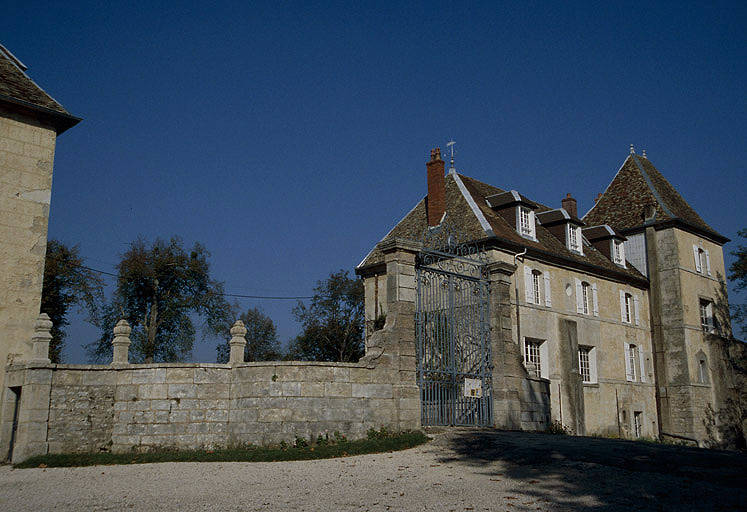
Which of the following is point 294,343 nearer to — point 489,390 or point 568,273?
point 568,273

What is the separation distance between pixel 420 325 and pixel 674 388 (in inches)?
720

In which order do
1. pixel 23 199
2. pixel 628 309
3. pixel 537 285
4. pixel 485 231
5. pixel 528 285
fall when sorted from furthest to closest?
pixel 628 309 < pixel 537 285 < pixel 528 285 < pixel 485 231 < pixel 23 199

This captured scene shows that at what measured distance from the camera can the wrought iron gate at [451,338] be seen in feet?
44.8

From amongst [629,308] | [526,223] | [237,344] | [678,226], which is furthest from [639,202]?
[237,344]

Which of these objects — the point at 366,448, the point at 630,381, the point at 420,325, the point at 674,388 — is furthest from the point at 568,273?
the point at 366,448

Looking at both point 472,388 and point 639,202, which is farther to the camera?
point 639,202

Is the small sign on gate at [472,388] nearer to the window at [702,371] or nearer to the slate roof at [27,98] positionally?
the slate roof at [27,98]

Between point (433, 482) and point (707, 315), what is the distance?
82.9ft

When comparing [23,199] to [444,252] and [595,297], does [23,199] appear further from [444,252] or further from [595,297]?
[595,297]

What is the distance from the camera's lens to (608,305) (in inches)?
1044

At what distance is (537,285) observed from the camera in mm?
23500

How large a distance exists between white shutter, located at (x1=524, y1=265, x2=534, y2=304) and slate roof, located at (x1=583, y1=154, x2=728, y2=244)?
9123 mm

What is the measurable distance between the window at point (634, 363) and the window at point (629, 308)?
1.06 m

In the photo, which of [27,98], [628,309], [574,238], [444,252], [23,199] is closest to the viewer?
[444,252]
